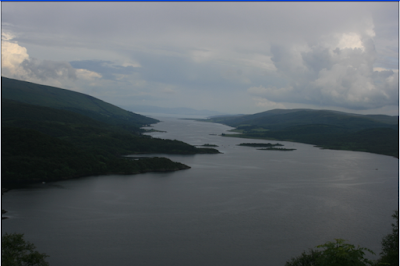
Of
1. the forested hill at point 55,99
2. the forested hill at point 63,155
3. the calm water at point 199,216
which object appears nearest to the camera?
the calm water at point 199,216

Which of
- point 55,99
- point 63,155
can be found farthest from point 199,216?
point 55,99

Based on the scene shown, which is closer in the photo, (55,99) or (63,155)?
(63,155)

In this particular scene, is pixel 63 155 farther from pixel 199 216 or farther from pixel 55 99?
pixel 55 99

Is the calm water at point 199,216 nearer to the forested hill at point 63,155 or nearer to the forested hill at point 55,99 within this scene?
the forested hill at point 63,155

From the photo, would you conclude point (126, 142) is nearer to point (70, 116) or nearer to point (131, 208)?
point (70, 116)

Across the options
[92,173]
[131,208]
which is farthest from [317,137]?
[131,208]

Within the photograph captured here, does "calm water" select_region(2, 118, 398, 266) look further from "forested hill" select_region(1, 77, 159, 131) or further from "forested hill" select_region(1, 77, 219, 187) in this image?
"forested hill" select_region(1, 77, 159, 131)

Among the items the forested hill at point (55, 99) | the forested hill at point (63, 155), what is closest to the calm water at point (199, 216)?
the forested hill at point (63, 155)

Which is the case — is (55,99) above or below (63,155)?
above

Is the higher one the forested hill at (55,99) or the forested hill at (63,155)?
the forested hill at (55,99)
